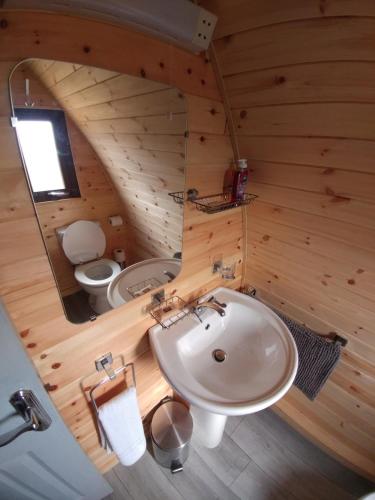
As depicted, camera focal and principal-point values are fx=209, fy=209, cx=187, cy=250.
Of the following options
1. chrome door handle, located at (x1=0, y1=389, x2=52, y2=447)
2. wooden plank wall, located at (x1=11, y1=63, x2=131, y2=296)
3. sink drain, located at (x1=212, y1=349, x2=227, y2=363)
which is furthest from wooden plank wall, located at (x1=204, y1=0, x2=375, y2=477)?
chrome door handle, located at (x1=0, y1=389, x2=52, y2=447)

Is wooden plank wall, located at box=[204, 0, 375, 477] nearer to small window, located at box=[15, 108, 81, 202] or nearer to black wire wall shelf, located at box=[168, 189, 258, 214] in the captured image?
black wire wall shelf, located at box=[168, 189, 258, 214]

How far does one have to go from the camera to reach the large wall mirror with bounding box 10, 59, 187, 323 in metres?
0.58

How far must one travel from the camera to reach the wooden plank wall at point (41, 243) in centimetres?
53

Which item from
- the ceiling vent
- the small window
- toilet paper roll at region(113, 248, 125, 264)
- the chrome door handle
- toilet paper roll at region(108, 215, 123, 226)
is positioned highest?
the ceiling vent

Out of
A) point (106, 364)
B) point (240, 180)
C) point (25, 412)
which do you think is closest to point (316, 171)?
point (240, 180)

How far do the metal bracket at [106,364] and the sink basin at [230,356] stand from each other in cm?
20

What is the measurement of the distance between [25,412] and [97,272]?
472mm

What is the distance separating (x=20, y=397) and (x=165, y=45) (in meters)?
1.21

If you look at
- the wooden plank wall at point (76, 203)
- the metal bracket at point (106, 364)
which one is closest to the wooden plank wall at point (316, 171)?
the wooden plank wall at point (76, 203)

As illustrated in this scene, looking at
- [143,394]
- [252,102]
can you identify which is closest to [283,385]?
[143,394]

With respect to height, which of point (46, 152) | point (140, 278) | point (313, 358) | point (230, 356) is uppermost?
point (46, 152)

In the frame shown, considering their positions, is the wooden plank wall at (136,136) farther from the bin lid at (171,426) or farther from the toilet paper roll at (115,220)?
the bin lid at (171,426)

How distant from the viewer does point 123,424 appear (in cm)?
102

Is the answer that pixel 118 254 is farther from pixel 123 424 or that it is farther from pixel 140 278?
pixel 123 424
